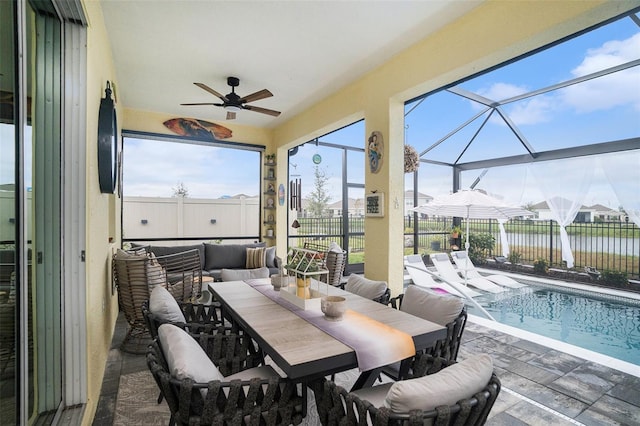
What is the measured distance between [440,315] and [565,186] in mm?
5133

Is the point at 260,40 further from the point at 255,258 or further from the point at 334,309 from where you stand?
the point at 255,258

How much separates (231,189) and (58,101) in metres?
4.66

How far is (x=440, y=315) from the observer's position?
6.73 feet

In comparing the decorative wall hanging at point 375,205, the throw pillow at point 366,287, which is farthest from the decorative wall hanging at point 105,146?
the decorative wall hanging at point 375,205

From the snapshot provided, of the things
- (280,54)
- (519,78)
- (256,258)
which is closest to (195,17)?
(280,54)

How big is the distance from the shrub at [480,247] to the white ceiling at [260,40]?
16.2 ft

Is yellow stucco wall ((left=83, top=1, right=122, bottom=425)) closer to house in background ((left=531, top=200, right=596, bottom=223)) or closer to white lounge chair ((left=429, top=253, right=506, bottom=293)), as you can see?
white lounge chair ((left=429, top=253, right=506, bottom=293))

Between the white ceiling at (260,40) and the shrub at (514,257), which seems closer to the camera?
the white ceiling at (260,40)

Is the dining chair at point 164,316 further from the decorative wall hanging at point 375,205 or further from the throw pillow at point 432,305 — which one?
the decorative wall hanging at point 375,205

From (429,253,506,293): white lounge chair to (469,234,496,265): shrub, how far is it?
1.54 metres

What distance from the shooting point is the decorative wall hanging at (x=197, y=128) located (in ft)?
18.8

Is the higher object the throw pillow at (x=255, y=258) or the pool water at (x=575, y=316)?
the throw pillow at (x=255, y=258)

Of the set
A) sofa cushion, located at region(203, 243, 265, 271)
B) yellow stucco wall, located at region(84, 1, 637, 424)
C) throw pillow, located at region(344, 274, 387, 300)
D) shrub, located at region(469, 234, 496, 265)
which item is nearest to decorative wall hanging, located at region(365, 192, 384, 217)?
yellow stucco wall, located at region(84, 1, 637, 424)

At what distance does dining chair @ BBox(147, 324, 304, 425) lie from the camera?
4.06 ft
